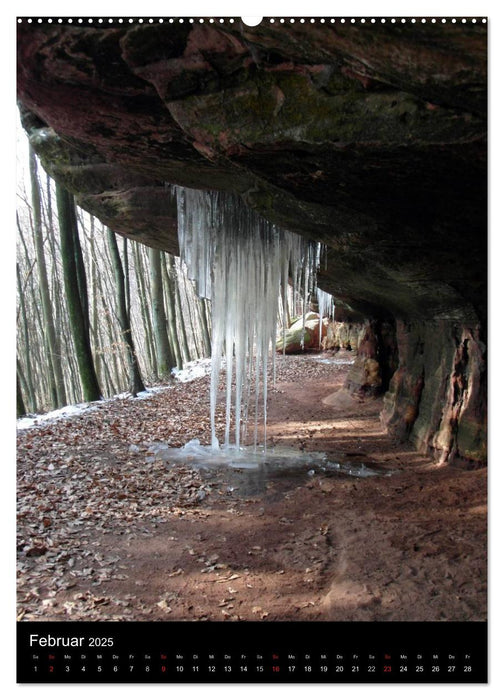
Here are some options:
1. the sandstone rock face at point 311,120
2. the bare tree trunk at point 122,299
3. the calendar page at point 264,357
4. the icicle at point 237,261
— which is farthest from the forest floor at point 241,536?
the bare tree trunk at point 122,299

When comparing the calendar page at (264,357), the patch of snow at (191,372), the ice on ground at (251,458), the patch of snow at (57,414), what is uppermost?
the calendar page at (264,357)

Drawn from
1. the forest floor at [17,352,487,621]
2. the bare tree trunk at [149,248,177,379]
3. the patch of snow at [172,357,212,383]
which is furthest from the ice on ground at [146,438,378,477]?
the patch of snow at [172,357,212,383]

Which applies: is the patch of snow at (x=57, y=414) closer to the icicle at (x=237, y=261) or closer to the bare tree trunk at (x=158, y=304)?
the bare tree trunk at (x=158, y=304)

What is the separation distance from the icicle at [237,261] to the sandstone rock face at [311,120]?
2.95 ft

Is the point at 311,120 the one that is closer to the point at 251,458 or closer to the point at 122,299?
the point at 251,458

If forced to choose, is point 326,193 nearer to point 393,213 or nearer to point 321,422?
point 393,213

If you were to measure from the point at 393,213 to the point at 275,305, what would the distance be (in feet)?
9.59

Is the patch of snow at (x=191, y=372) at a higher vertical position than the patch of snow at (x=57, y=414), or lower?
lower

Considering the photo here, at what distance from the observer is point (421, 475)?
6141 mm

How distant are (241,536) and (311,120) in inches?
140

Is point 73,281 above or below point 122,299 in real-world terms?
above

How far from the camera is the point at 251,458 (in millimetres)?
7375

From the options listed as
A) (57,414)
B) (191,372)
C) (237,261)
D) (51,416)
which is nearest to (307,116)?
(237,261)

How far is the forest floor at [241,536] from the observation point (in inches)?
134
